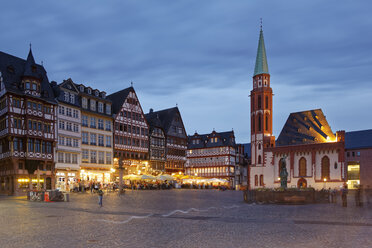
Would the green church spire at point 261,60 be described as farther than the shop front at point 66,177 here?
Yes

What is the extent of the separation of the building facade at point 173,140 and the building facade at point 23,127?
31.6 metres

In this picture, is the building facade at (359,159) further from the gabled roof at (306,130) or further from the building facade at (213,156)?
the building facade at (213,156)

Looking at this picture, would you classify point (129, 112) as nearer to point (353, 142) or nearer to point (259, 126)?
point (259, 126)

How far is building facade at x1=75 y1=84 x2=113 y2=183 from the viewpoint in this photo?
5997cm

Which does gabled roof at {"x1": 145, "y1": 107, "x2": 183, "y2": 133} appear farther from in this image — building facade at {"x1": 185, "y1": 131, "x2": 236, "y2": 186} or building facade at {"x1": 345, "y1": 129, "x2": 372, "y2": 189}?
building facade at {"x1": 345, "y1": 129, "x2": 372, "y2": 189}

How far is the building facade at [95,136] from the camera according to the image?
59969 mm

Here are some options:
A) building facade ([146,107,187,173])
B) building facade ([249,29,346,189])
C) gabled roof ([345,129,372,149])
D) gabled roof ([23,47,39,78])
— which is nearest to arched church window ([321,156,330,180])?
building facade ([249,29,346,189])

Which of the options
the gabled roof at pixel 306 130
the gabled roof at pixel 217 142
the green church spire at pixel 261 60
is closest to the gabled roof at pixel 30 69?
the gabled roof at pixel 306 130

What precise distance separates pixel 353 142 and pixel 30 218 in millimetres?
71864

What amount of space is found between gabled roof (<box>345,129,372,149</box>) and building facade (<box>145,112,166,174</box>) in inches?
1433

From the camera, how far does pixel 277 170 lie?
244 feet

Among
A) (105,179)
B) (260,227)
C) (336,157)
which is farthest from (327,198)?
(105,179)

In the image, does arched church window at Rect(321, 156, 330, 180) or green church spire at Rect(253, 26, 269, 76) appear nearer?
arched church window at Rect(321, 156, 330, 180)

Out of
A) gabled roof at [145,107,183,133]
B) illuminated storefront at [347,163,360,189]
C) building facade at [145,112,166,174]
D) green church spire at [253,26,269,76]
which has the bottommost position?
illuminated storefront at [347,163,360,189]
